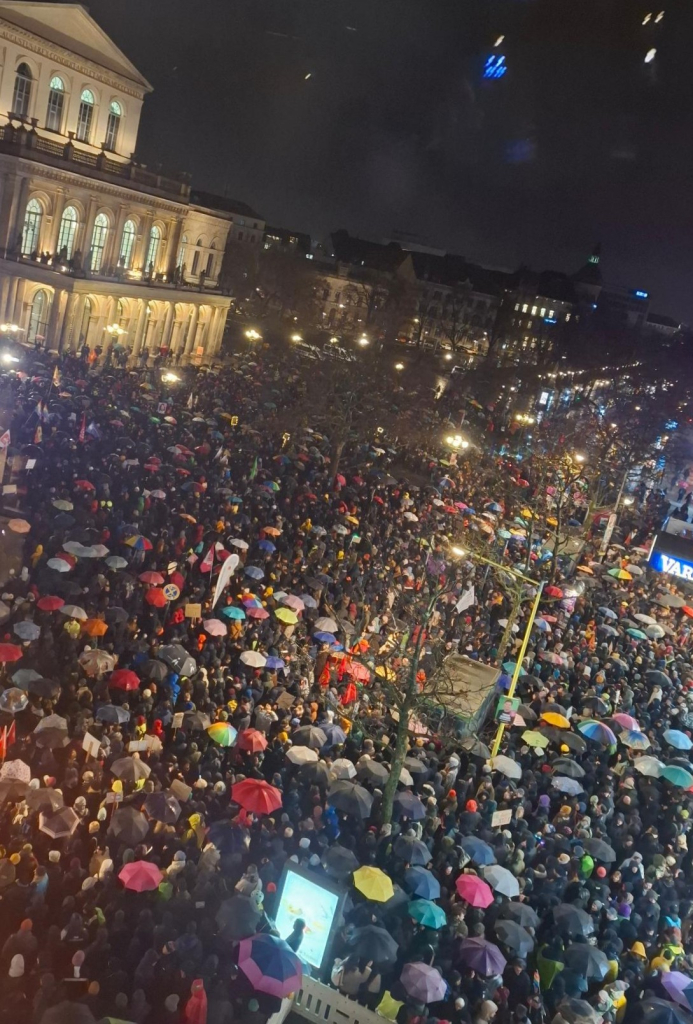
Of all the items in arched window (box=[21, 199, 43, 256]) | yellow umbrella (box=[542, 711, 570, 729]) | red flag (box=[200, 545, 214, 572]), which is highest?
arched window (box=[21, 199, 43, 256])

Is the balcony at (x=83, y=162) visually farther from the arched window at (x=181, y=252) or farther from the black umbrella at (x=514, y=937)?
the black umbrella at (x=514, y=937)

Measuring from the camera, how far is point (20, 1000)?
26.8 feet

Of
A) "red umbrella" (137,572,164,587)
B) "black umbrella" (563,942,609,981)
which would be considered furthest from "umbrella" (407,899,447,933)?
"red umbrella" (137,572,164,587)

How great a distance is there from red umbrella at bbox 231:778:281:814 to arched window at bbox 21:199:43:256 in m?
36.1

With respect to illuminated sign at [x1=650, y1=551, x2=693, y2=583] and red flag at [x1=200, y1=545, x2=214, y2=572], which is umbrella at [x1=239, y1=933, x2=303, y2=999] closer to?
red flag at [x1=200, y1=545, x2=214, y2=572]

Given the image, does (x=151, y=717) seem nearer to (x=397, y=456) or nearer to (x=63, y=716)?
(x=63, y=716)

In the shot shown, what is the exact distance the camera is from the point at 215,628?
15.3 meters

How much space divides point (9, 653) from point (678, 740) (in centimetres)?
1227

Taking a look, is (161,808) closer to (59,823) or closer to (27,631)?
(59,823)

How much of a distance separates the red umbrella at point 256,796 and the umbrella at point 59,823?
2166 mm

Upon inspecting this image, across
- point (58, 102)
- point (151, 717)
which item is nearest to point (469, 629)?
point (151, 717)

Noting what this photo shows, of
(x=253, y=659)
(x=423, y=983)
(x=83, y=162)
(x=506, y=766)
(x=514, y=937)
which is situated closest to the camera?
(x=423, y=983)

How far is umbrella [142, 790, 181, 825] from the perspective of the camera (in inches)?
407

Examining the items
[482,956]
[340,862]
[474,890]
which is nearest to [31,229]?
[340,862]
